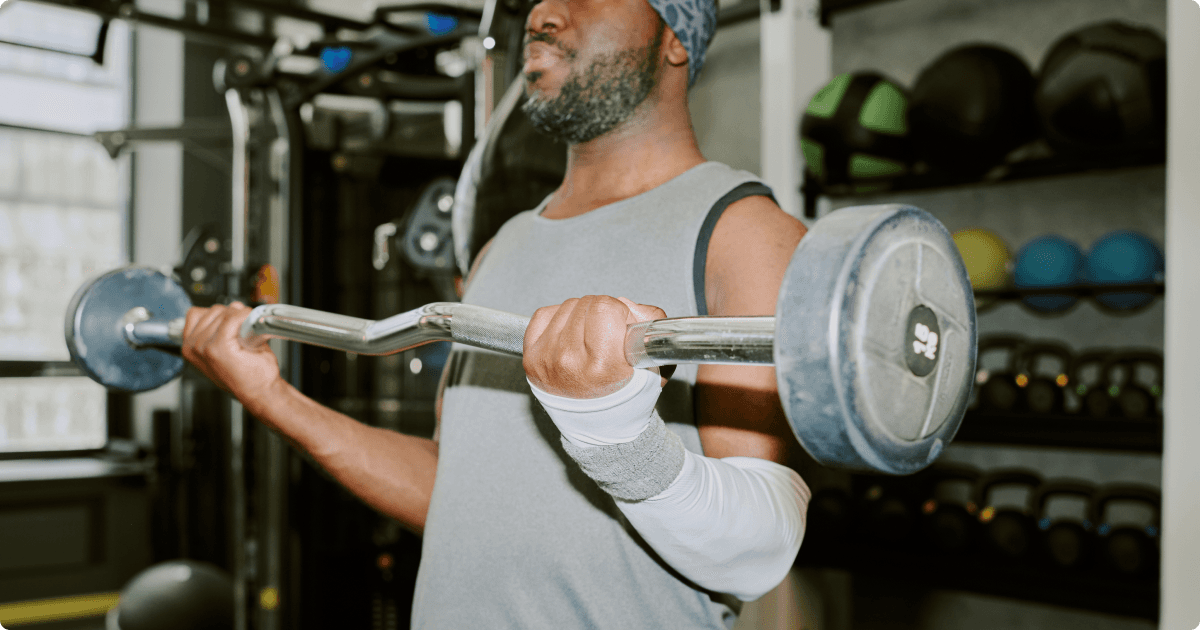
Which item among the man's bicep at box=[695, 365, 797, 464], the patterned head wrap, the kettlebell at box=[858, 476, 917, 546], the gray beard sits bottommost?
the kettlebell at box=[858, 476, 917, 546]

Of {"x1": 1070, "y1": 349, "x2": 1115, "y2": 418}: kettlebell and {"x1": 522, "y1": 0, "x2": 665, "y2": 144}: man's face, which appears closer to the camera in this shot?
{"x1": 522, "y1": 0, "x2": 665, "y2": 144}: man's face

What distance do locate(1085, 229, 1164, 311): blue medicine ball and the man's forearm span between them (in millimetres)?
1991

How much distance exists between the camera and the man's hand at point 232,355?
1173 mm

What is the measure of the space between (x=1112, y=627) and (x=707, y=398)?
7.99ft

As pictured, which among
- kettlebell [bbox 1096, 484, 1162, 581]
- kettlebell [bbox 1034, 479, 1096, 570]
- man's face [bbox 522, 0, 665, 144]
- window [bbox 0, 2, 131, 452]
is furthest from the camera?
window [bbox 0, 2, 131, 452]

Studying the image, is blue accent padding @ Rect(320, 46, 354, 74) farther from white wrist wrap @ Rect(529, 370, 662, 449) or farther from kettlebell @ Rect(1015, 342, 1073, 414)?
white wrist wrap @ Rect(529, 370, 662, 449)

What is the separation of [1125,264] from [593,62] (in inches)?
73.2

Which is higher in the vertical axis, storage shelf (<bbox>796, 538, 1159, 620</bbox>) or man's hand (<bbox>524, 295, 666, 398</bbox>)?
man's hand (<bbox>524, 295, 666, 398</bbox>)

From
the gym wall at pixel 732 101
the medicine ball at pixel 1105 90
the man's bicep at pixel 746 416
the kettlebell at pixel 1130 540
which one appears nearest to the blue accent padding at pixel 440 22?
the gym wall at pixel 732 101

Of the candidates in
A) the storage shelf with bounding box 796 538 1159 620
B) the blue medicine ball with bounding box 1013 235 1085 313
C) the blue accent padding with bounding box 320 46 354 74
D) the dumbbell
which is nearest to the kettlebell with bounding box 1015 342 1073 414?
the blue medicine ball with bounding box 1013 235 1085 313

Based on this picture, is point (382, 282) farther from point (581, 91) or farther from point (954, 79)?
point (581, 91)

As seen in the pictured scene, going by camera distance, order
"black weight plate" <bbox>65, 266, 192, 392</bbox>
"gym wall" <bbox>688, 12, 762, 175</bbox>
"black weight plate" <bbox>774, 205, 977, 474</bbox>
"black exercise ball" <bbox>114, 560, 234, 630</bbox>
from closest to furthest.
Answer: "black weight plate" <bbox>774, 205, 977, 474</bbox>
"black weight plate" <bbox>65, 266, 192, 392</bbox>
"black exercise ball" <bbox>114, 560, 234, 630</bbox>
"gym wall" <bbox>688, 12, 762, 175</bbox>

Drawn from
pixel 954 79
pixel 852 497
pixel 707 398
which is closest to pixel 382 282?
pixel 852 497

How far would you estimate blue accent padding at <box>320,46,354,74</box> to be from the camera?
11.7 ft
